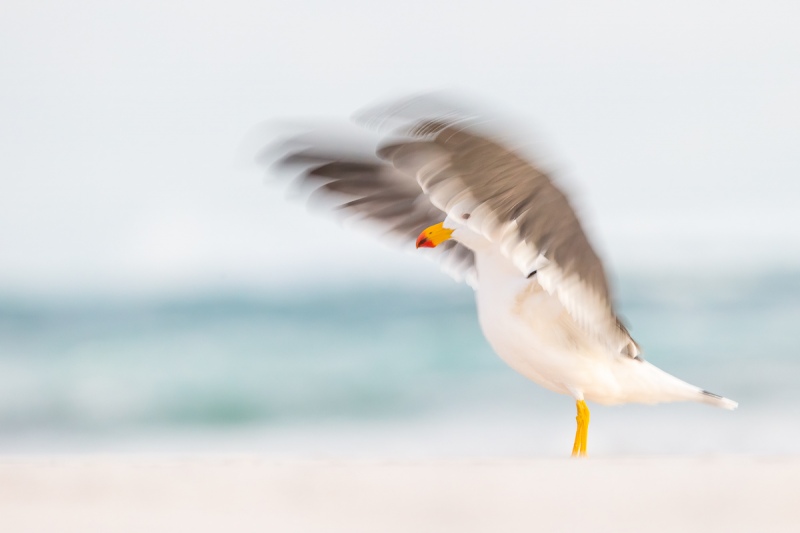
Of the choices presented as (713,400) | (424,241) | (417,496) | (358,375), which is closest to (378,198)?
(424,241)

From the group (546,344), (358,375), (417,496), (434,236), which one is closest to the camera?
(417,496)

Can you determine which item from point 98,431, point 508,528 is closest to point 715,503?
point 508,528

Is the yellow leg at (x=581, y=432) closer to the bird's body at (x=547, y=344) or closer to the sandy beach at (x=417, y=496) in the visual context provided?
the bird's body at (x=547, y=344)

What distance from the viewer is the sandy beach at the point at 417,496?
2.11 metres

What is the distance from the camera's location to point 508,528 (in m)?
2.10

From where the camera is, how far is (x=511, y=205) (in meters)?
3.26

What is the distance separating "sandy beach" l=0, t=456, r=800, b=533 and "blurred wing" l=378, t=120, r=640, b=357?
1.01m

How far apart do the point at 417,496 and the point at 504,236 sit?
4.21 ft

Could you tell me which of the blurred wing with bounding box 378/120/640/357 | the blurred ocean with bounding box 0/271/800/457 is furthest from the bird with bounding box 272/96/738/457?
the blurred ocean with bounding box 0/271/800/457

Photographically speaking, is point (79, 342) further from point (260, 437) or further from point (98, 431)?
point (260, 437)

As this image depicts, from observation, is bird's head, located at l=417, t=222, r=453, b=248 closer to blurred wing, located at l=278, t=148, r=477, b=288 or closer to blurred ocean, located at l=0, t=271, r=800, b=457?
blurred wing, located at l=278, t=148, r=477, b=288

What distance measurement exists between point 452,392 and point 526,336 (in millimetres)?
6354

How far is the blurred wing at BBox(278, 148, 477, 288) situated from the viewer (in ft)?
14.1

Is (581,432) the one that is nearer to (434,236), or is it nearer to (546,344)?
(546,344)
